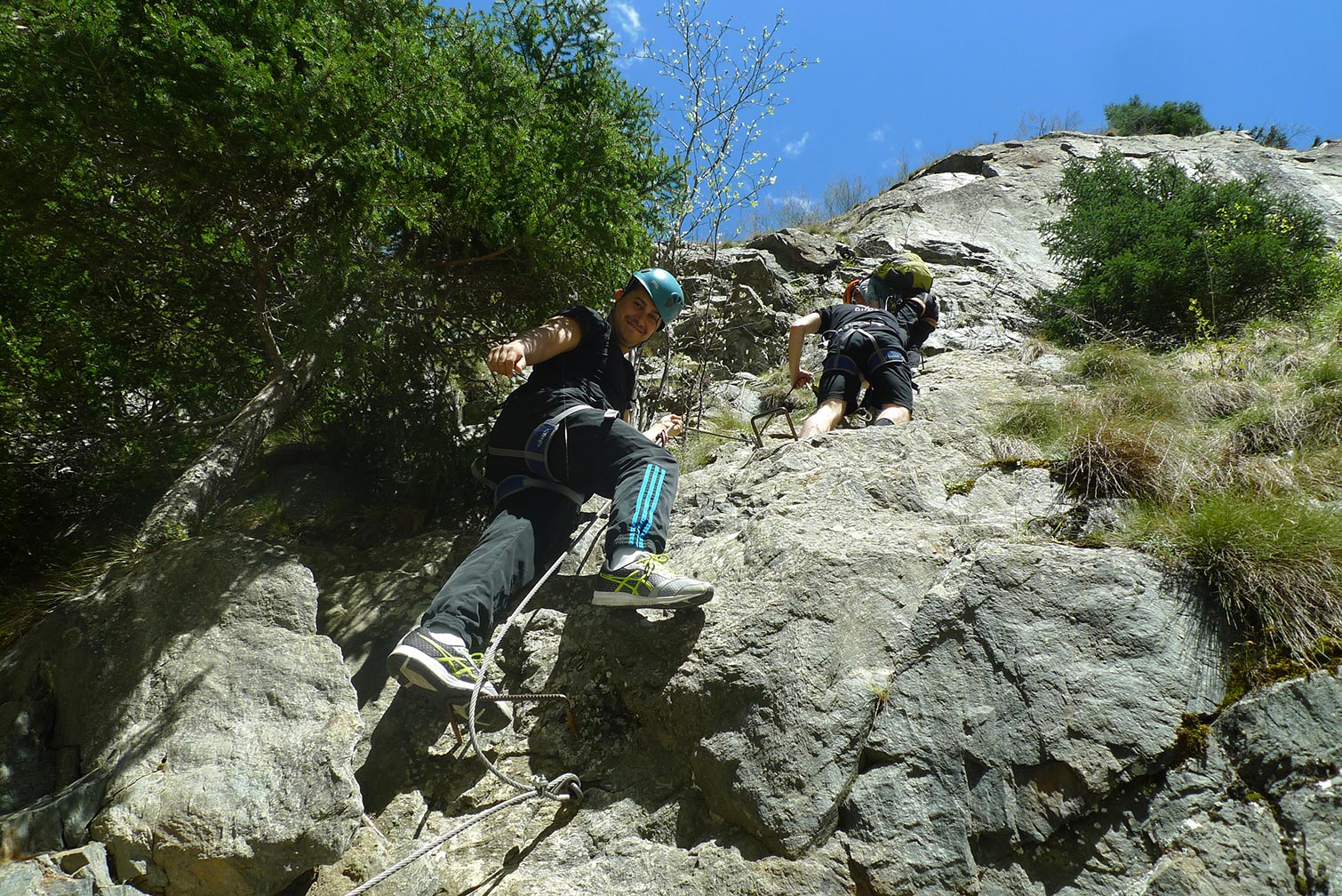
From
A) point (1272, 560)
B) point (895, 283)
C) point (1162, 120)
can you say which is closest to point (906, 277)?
point (895, 283)

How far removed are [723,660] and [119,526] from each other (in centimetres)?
390

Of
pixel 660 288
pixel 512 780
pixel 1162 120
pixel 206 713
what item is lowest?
pixel 206 713

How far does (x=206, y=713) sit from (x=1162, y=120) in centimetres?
2619

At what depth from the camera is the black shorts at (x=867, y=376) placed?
5.17 metres

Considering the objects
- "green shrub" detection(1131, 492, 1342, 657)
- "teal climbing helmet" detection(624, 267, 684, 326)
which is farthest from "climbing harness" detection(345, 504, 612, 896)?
"green shrub" detection(1131, 492, 1342, 657)

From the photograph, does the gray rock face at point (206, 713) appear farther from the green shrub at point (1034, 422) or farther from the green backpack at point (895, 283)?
the green backpack at point (895, 283)

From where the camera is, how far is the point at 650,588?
3.11 m

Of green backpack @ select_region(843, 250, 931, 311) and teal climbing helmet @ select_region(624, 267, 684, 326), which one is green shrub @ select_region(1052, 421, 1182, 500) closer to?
teal climbing helmet @ select_region(624, 267, 684, 326)

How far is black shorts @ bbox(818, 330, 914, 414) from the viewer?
17.0 ft

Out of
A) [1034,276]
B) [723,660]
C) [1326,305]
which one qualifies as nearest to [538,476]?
[723,660]

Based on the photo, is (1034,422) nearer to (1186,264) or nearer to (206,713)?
(1186,264)

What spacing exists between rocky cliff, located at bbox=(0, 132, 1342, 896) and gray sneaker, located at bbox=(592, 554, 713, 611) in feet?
0.72

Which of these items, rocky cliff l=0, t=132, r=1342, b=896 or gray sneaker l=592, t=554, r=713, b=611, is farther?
gray sneaker l=592, t=554, r=713, b=611

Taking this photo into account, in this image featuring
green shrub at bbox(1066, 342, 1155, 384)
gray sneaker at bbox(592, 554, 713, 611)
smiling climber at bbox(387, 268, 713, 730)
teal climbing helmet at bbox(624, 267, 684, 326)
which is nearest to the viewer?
smiling climber at bbox(387, 268, 713, 730)
